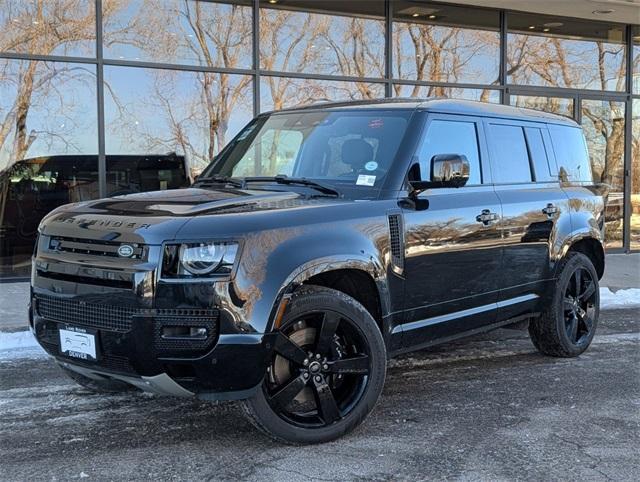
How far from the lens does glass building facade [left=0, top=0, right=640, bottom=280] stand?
9.28 metres

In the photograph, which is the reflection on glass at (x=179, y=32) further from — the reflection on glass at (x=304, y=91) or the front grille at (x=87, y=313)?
the front grille at (x=87, y=313)

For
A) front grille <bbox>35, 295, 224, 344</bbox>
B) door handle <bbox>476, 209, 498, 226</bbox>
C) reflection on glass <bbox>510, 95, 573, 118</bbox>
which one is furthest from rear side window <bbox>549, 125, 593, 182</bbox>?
reflection on glass <bbox>510, 95, 573, 118</bbox>

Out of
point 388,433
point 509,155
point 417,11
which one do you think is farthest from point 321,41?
point 388,433

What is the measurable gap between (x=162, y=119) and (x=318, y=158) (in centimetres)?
592

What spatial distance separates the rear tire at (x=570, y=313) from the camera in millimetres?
5730

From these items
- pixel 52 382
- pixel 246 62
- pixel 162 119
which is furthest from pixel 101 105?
pixel 52 382

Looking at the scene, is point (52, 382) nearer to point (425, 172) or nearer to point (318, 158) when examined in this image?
point (318, 158)

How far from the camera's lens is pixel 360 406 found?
3.92 meters

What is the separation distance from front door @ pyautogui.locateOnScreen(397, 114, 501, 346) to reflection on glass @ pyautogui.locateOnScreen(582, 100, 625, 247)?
348 inches

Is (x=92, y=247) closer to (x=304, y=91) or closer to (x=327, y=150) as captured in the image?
(x=327, y=150)

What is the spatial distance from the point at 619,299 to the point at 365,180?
5.92 meters

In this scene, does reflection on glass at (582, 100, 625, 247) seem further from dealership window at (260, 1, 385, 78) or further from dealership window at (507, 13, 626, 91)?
dealership window at (260, 1, 385, 78)

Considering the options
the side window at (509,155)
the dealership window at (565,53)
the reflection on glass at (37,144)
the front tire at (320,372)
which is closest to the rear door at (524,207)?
the side window at (509,155)

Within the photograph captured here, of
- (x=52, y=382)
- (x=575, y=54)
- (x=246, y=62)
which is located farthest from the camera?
(x=575, y=54)
